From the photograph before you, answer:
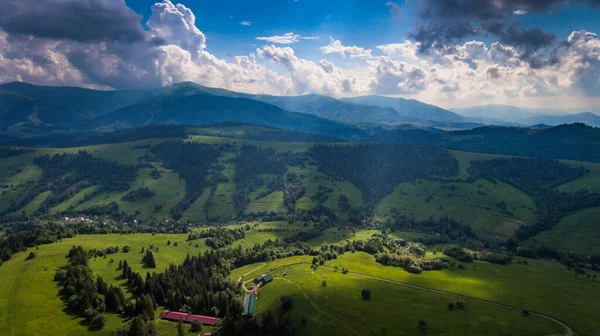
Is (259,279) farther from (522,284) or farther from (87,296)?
(522,284)

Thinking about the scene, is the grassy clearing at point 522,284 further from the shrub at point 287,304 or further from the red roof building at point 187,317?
the red roof building at point 187,317

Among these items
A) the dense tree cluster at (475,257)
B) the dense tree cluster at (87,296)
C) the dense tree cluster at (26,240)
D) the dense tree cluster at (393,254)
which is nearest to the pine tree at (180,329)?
the dense tree cluster at (87,296)

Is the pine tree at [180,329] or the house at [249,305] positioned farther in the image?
the house at [249,305]

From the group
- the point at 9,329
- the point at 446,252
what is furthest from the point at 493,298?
the point at 9,329

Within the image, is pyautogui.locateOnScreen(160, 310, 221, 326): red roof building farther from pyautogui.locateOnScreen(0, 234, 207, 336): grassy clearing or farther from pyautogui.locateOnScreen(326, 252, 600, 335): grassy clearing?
pyautogui.locateOnScreen(326, 252, 600, 335): grassy clearing

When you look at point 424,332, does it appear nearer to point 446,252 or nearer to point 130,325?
point 130,325

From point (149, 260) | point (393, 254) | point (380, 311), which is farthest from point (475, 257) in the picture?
point (149, 260)
